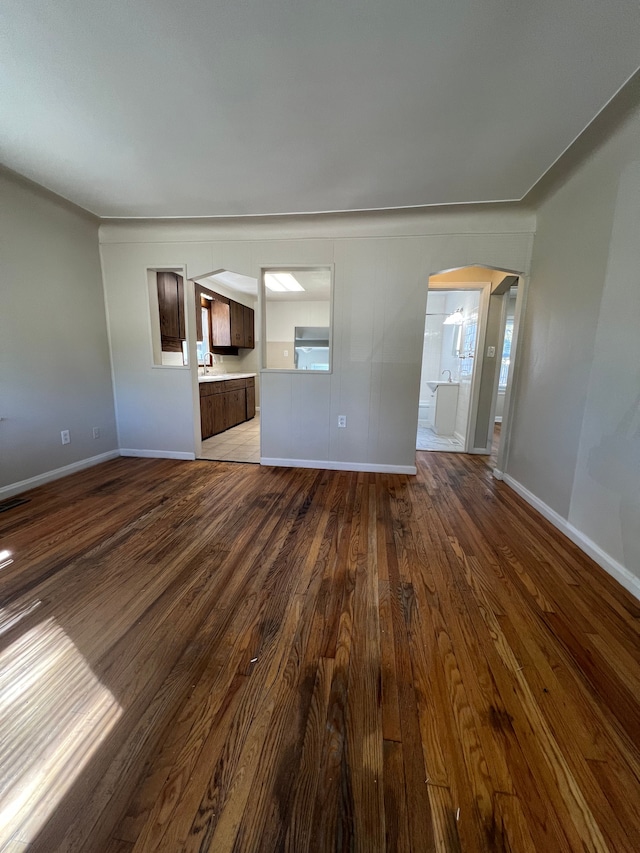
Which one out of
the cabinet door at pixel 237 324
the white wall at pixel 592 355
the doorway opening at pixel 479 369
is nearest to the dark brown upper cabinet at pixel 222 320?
the cabinet door at pixel 237 324

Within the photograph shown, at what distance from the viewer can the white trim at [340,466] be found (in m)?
3.35

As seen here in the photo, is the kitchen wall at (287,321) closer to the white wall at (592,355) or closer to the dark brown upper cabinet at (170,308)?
the dark brown upper cabinet at (170,308)

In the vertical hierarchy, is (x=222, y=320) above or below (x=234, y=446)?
above

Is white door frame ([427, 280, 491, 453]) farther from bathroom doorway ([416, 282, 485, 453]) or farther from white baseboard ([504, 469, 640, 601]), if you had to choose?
white baseboard ([504, 469, 640, 601])

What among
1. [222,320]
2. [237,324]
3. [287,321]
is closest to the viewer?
[222,320]

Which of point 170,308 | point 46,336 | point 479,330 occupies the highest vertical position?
point 170,308

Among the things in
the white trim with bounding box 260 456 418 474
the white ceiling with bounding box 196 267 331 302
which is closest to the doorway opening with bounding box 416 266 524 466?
the white trim with bounding box 260 456 418 474

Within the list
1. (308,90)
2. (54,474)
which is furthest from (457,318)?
(54,474)

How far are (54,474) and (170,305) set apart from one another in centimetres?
222

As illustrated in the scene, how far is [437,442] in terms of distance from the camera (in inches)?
188

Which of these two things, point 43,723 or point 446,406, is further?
point 446,406

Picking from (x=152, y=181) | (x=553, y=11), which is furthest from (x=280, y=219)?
(x=553, y=11)

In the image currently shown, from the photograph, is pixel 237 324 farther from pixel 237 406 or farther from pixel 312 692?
pixel 312 692

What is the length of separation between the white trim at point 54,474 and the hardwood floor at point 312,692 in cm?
69
